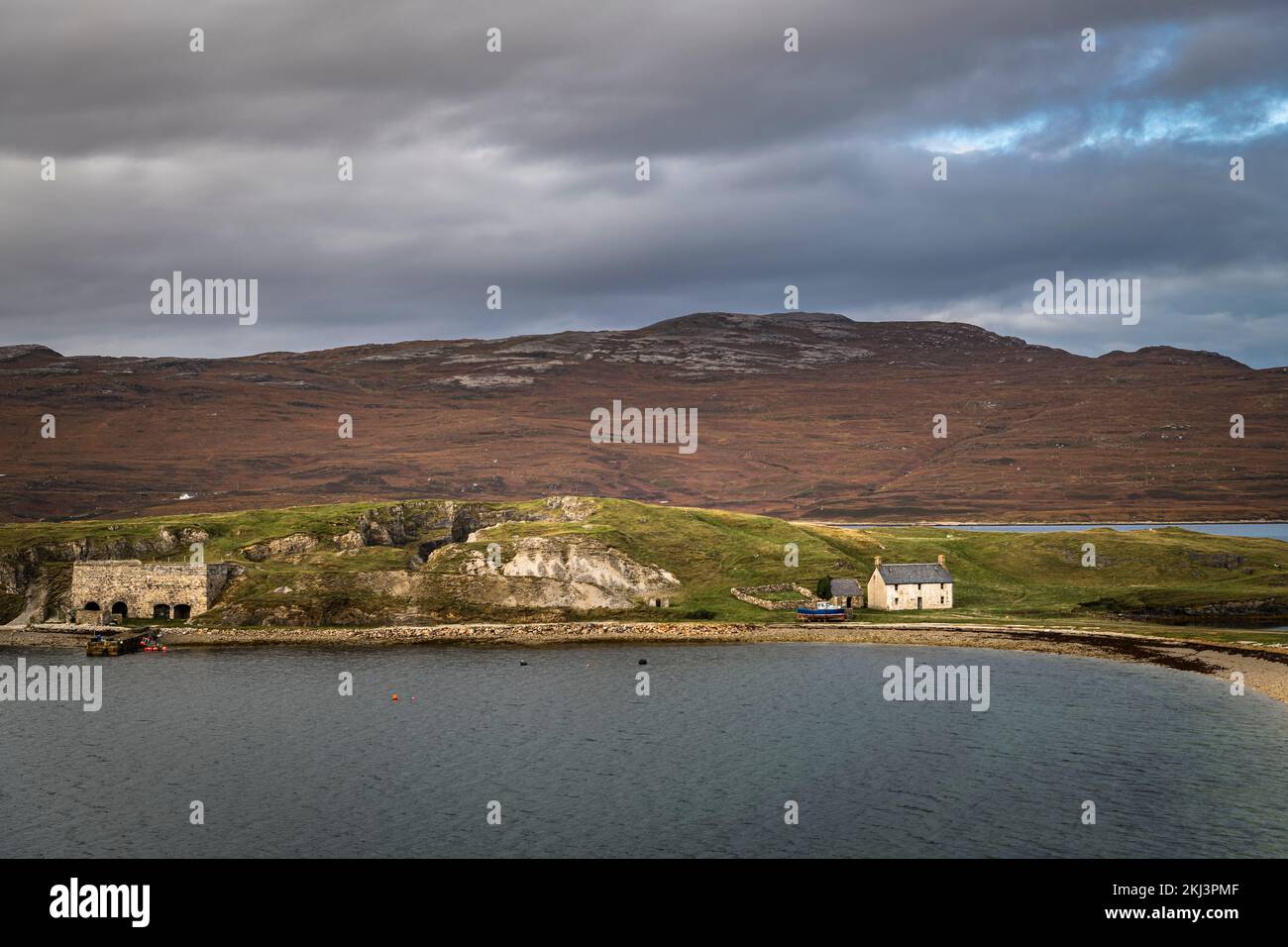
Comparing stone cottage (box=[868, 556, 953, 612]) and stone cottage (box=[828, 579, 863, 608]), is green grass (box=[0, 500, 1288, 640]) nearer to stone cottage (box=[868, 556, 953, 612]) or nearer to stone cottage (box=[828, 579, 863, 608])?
stone cottage (box=[828, 579, 863, 608])

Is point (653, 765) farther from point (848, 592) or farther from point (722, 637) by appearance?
point (848, 592)

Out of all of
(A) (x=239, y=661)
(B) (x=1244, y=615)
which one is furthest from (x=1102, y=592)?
A: (A) (x=239, y=661)

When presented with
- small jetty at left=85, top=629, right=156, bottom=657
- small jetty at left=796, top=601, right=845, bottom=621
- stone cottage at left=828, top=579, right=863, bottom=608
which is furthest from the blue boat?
small jetty at left=85, top=629, right=156, bottom=657

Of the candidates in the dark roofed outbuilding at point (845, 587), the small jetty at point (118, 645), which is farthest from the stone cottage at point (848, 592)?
the small jetty at point (118, 645)

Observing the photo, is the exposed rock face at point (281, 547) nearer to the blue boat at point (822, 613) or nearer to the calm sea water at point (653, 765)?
the calm sea water at point (653, 765)

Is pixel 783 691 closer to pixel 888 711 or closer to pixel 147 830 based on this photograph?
pixel 888 711
